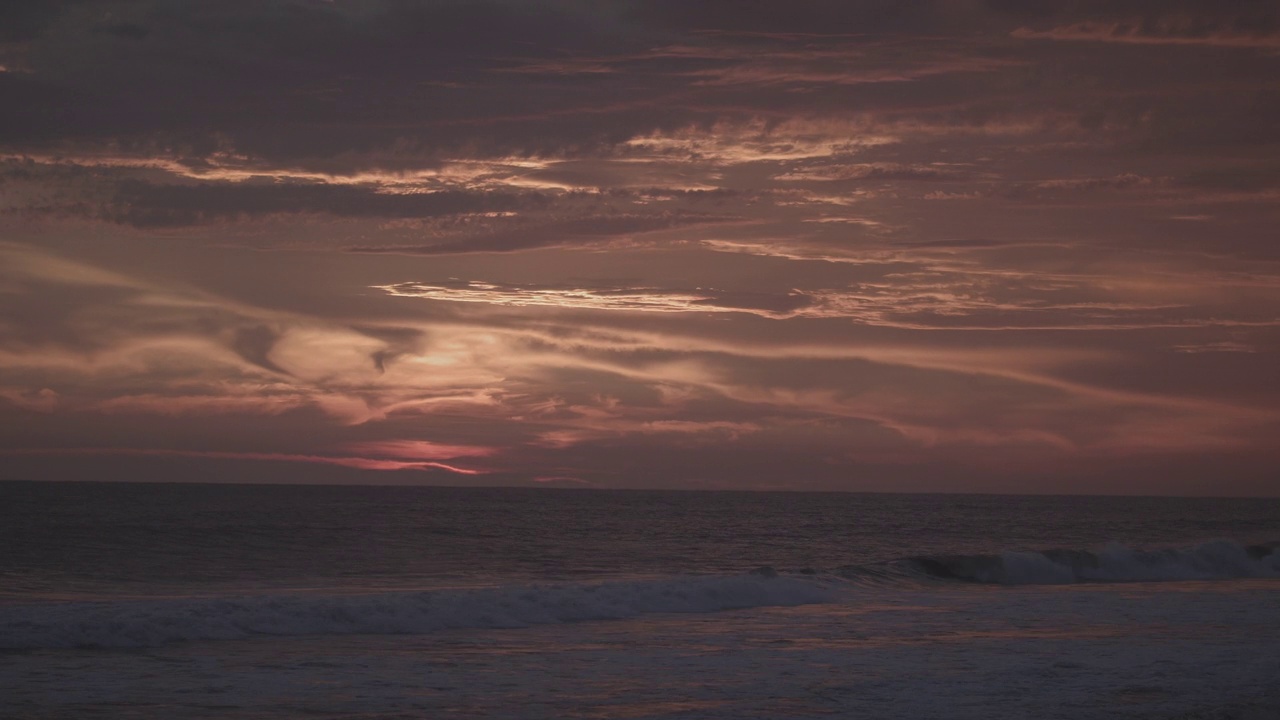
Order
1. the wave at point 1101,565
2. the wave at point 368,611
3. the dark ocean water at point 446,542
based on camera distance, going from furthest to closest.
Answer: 1. the wave at point 1101,565
2. the dark ocean water at point 446,542
3. the wave at point 368,611

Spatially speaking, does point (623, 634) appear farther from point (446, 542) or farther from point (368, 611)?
point (446, 542)

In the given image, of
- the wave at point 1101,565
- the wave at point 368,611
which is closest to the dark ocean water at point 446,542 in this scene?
the wave at point 1101,565

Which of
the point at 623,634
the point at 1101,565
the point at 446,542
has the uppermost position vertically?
the point at 446,542

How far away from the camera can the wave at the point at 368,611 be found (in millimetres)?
17984

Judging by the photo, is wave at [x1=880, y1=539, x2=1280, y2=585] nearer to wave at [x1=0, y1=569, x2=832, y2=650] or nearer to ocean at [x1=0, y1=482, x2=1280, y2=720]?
ocean at [x1=0, y1=482, x2=1280, y2=720]

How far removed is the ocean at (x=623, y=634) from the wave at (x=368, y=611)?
0.21 ft

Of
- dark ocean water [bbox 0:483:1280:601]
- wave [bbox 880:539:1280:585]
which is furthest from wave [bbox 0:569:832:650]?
wave [bbox 880:539:1280:585]

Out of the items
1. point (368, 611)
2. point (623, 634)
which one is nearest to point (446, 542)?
point (368, 611)

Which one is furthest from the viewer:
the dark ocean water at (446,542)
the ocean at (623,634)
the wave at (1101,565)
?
the wave at (1101,565)

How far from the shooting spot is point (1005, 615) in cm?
2222

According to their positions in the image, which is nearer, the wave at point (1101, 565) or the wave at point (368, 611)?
the wave at point (368, 611)

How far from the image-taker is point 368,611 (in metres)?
20.9

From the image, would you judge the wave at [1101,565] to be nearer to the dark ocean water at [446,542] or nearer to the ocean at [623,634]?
the ocean at [623,634]

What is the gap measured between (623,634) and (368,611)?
5.30 meters
